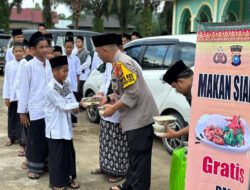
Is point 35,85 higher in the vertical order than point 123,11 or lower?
lower

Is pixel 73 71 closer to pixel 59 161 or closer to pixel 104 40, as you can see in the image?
pixel 59 161

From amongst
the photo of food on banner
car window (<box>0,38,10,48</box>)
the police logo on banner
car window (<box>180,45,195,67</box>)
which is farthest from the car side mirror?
car window (<box>0,38,10,48</box>)

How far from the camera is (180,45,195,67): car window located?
450 centimetres

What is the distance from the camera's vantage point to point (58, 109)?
3.55 metres

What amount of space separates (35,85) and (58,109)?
510mm

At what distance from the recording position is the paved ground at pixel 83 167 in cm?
385

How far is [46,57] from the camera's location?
387cm

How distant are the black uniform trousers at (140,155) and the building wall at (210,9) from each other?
907 cm

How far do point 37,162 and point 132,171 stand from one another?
4.42 ft

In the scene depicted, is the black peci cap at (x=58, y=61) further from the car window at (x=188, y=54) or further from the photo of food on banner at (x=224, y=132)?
the car window at (x=188, y=54)

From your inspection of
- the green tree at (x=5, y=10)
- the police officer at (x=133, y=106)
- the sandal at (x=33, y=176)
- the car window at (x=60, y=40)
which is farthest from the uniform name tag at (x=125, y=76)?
the green tree at (x=5, y=10)

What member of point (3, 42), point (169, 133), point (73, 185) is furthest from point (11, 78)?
point (3, 42)

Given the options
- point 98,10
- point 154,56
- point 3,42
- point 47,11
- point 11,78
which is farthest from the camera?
point 98,10

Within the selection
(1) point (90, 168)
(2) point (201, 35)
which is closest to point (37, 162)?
(1) point (90, 168)
